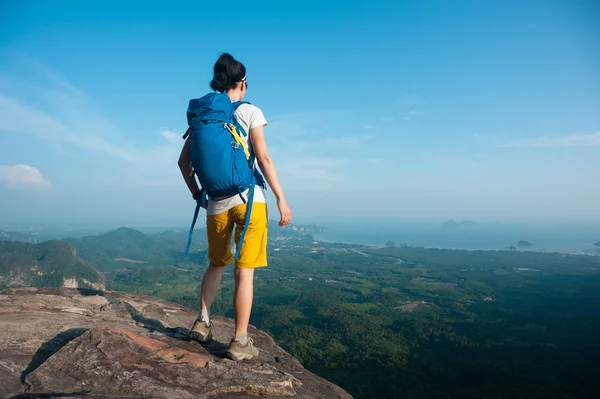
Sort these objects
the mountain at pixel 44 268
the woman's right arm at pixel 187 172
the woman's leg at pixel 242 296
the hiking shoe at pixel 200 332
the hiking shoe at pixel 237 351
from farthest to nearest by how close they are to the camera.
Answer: the mountain at pixel 44 268
the hiking shoe at pixel 200 332
the woman's right arm at pixel 187 172
the hiking shoe at pixel 237 351
the woman's leg at pixel 242 296

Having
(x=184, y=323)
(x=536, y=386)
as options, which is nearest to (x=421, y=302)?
(x=536, y=386)

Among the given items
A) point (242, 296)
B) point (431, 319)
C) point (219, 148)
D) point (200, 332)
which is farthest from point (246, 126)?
point (431, 319)

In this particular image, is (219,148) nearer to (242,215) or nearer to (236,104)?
(236,104)

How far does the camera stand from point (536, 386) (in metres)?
48.6

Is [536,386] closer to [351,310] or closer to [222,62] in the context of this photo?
[351,310]

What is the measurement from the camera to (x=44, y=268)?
109m

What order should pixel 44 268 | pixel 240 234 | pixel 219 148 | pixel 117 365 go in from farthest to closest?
1. pixel 44 268
2. pixel 240 234
3. pixel 219 148
4. pixel 117 365

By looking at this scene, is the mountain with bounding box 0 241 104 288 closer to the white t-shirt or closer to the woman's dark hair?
the white t-shirt

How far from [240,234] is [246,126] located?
120 cm

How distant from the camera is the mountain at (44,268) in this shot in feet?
328

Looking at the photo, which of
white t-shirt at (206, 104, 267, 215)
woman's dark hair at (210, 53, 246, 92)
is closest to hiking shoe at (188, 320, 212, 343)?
white t-shirt at (206, 104, 267, 215)

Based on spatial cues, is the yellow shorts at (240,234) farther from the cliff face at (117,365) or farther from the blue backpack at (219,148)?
the cliff face at (117,365)

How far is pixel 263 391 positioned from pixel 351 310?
84.9 m

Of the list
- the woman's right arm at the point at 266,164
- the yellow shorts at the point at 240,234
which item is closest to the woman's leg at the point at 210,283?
the yellow shorts at the point at 240,234
